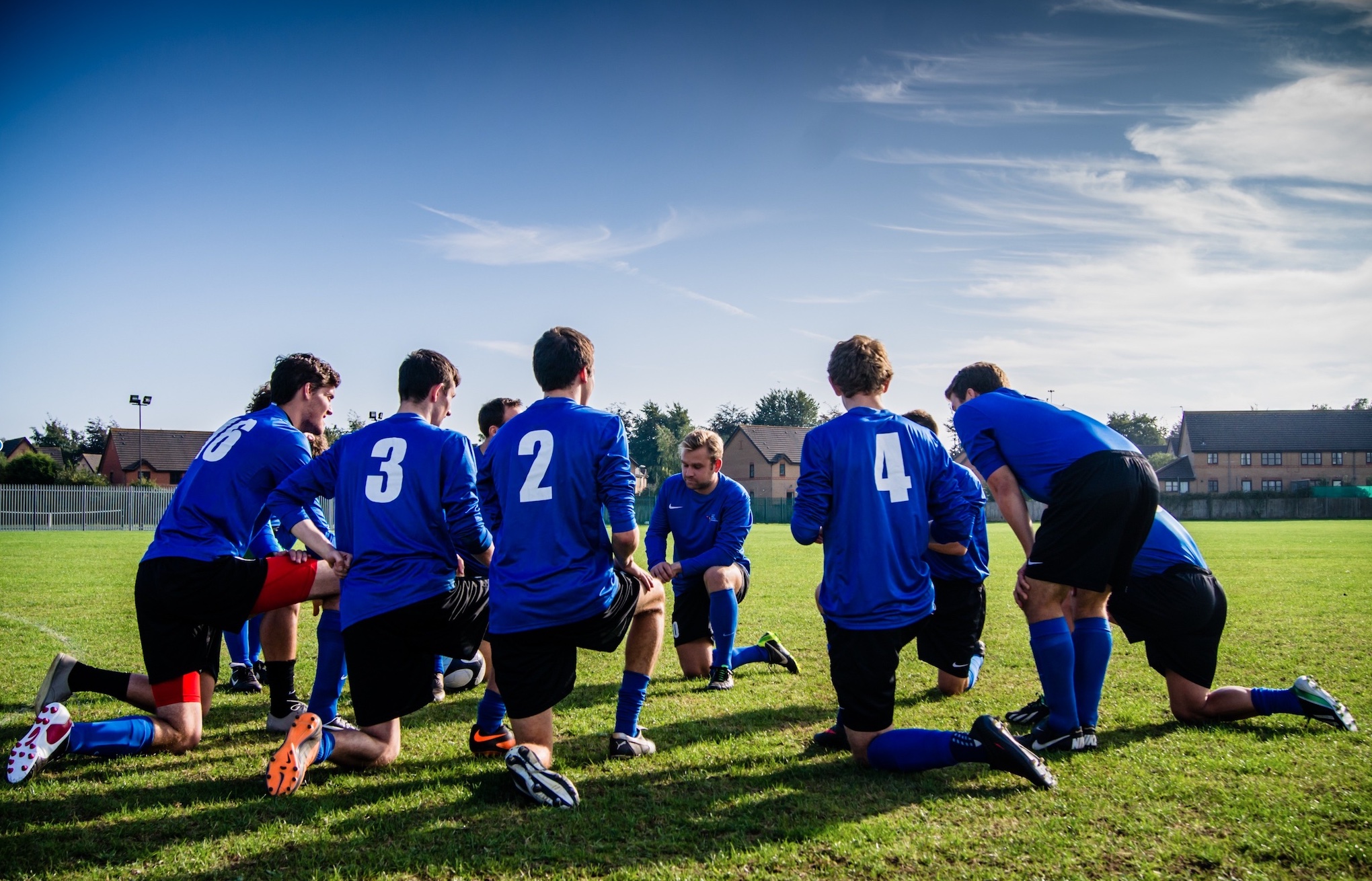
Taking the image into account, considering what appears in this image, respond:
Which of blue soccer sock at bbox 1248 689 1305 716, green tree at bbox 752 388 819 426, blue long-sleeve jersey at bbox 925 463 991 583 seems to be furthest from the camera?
green tree at bbox 752 388 819 426

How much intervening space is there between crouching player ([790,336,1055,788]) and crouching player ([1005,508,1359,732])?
52.3 inches

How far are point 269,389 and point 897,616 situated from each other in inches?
162

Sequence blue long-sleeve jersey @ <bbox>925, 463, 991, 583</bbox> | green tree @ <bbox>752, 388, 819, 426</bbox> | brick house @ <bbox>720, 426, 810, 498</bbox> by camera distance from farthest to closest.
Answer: green tree @ <bbox>752, 388, 819, 426</bbox> < brick house @ <bbox>720, 426, 810, 498</bbox> < blue long-sleeve jersey @ <bbox>925, 463, 991, 583</bbox>

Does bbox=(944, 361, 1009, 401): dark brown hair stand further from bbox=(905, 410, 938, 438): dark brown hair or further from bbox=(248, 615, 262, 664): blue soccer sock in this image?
bbox=(248, 615, 262, 664): blue soccer sock

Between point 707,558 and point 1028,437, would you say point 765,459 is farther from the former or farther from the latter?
point 1028,437

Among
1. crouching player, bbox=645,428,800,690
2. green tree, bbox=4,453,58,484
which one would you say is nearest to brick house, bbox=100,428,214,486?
green tree, bbox=4,453,58,484

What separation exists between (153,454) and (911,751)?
75850 mm

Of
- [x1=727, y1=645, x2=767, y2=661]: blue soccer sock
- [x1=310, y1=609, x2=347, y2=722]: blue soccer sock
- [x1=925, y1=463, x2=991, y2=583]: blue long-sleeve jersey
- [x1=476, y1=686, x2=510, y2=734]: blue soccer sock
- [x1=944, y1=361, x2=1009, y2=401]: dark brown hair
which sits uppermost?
Answer: [x1=944, y1=361, x2=1009, y2=401]: dark brown hair

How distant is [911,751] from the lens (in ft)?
13.2

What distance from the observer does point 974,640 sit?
6.08 m

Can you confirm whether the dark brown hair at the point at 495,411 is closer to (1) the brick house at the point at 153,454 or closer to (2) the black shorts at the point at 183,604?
(2) the black shorts at the point at 183,604

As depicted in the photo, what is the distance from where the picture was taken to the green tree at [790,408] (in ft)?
→ 363

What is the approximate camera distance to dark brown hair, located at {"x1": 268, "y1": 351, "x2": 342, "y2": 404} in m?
5.12

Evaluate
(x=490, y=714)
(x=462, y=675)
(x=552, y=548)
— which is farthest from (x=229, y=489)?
(x=462, y=675)
